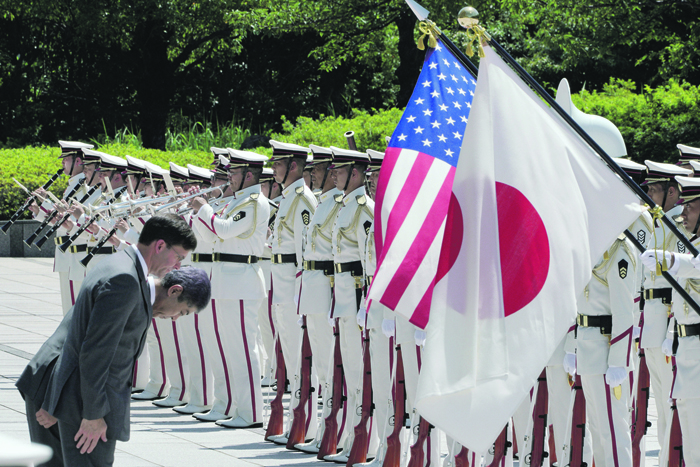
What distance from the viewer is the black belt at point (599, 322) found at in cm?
611

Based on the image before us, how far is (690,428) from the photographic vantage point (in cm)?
594

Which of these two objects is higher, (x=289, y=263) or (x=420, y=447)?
(x=289, y=263)

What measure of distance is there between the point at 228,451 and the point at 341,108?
20.3 m

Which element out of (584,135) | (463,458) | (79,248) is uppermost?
(584,135)

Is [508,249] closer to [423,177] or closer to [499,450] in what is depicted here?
[423,177]

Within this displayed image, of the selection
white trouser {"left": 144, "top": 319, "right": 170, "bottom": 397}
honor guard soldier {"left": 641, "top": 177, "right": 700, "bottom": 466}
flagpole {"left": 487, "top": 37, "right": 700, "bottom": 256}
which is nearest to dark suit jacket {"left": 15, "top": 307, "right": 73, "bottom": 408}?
flagpole {"left": 487, "top": 37, "right": 700, "bottom": 256}

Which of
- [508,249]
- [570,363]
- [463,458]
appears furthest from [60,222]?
Answer: [508,249]

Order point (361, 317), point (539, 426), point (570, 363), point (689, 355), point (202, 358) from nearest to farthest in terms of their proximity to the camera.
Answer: point (689, 355)
point (570, 363)
point (539, 426)
point (361, 317)
point (202, 358)

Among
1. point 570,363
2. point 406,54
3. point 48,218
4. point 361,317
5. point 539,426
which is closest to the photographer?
point 570,363

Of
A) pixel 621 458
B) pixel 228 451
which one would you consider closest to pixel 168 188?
pixel 228 451

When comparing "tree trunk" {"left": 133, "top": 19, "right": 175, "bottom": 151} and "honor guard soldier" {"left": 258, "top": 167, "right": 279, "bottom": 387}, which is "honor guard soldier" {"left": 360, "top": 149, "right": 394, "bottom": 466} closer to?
"honor guard soldier" {"left": 258, "top": 167, "right": 279, "bottom": 387}

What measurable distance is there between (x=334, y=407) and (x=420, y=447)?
41.2 inches

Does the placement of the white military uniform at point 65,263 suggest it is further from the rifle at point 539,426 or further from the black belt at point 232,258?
the rifle at point 539,426

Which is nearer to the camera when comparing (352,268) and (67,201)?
(352,268)
